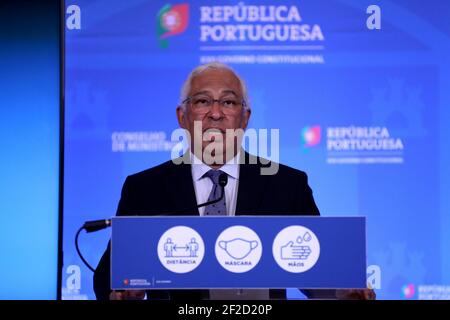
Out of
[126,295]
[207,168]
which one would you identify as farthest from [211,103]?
[126,295]

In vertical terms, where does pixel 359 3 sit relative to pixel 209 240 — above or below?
above

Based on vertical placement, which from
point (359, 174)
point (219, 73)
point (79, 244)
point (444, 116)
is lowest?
point (79, 244)

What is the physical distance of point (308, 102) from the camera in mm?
2574

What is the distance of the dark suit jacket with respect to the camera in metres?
2.52

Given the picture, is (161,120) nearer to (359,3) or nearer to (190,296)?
(190,296)

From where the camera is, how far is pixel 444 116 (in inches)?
101

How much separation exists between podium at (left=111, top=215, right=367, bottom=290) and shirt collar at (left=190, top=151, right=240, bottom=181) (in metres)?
0.18

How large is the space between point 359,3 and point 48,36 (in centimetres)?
129

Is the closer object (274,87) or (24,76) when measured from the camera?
(274,87)

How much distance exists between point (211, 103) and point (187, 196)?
→ 37 centimetres

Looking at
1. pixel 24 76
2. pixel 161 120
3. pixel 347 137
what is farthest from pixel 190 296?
pixel 24 76

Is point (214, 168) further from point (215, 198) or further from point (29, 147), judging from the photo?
point (29, 147)

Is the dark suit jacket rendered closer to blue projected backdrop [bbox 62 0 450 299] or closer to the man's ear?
blue projected backdrop [bbox 62 0 450 299]

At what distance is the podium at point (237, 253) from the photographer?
247cm
